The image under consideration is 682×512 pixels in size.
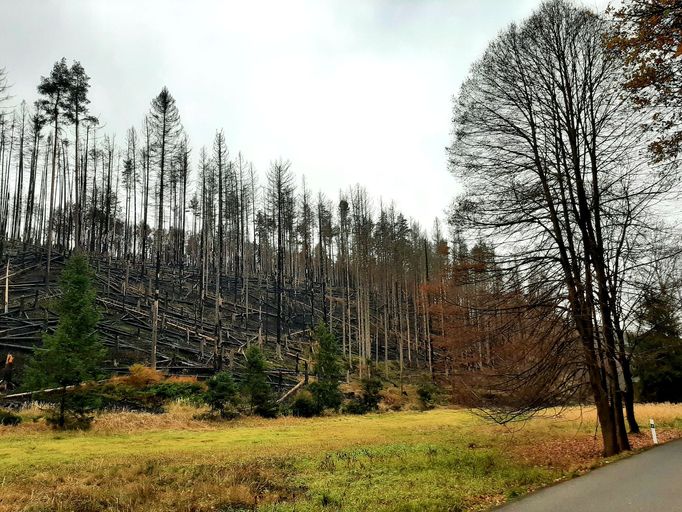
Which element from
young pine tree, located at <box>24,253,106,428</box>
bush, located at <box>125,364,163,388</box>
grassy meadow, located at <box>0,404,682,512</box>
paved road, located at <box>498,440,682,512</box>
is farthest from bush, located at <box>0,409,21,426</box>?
paved road, located at <box>498,440,682,512</box>

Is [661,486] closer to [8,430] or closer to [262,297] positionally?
[8,430]

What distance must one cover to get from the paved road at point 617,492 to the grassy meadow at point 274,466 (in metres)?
0.61

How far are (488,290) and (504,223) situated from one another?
1.83 m

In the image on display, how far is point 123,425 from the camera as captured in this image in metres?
18.3

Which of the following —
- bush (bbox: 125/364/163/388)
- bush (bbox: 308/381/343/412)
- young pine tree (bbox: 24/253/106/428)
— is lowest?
bush (bbox: 308/381/343/412)

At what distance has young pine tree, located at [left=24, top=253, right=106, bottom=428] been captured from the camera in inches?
714

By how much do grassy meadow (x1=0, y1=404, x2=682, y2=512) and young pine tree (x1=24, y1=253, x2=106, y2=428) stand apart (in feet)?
5.33

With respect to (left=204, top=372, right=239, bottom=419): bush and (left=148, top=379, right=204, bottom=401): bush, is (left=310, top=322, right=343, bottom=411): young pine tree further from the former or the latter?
(left=148, top=379, right=204, bottom=401): bush

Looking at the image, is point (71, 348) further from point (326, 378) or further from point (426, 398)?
point (426, 398)

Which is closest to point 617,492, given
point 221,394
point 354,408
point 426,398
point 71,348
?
point 221,394

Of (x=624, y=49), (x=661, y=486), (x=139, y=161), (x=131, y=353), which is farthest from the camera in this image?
(x=139, y=161)

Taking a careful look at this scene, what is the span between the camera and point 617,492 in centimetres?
710

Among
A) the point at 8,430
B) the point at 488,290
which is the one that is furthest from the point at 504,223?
the point at 8,430

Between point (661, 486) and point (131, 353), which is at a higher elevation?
point (131, 353)
